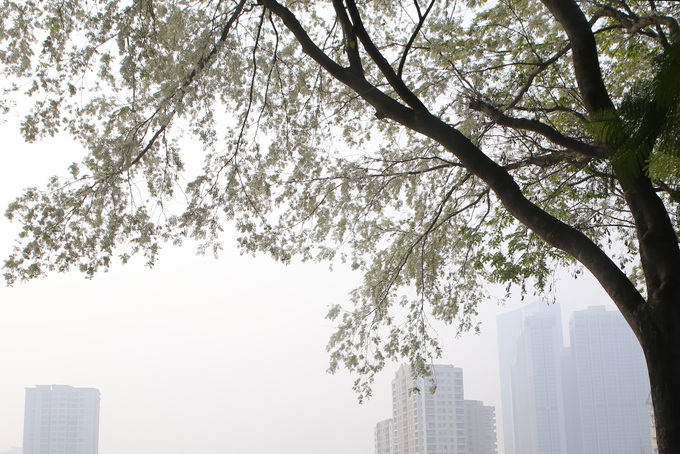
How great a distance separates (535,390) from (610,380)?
12883 millimetres

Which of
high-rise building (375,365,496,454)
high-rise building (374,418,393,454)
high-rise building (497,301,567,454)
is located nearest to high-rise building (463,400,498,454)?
high-rise building (375,365,496,454)

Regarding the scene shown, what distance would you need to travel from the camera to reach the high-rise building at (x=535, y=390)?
3526 inches

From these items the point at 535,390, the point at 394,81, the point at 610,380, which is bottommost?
the point at 394,81

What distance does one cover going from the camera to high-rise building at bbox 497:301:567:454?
89562 mm

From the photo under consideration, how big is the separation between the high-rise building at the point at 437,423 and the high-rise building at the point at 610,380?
38.0 meters

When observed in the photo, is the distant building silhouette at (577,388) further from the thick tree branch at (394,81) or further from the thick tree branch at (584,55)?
the thick tree branch at (394,81)

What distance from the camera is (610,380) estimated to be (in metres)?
80.4

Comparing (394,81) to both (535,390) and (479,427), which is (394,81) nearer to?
(479,427)

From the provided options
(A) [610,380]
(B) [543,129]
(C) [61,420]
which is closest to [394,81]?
(B) [543,129]

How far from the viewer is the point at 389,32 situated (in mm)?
6504

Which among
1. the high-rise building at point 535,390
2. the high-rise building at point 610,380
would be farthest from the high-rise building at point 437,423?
the high-rise building at point 535,390

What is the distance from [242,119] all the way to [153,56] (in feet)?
3.99

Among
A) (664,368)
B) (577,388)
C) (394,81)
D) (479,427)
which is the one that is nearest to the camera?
(664,368)

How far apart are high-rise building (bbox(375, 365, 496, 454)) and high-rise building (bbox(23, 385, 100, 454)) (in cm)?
1922
